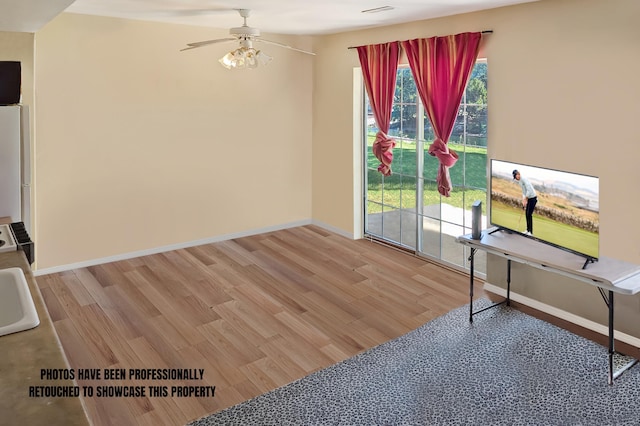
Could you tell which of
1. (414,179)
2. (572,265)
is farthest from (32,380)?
(414,179)

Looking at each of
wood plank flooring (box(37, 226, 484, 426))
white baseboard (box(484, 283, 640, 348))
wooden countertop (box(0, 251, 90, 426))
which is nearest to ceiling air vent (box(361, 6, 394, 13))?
wood plank flooring (box(37, 226, 484, 426))

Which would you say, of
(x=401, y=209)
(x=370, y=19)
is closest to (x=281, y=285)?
(x=401, y=209)

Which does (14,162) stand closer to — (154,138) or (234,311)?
(234,311)

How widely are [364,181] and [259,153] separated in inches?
52.0

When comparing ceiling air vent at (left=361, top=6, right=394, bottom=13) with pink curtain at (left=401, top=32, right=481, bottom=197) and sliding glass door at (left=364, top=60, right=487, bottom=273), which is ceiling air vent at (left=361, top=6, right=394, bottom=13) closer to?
pink curtain at (left=401, top=32, right=481, bottom=197)

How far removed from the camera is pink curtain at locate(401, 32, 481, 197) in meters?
4.25

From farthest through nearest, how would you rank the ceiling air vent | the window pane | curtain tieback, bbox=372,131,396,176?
1. the window pane
2. curtain tieback, bbox=372,131,396,176
3. the ceiling air vent

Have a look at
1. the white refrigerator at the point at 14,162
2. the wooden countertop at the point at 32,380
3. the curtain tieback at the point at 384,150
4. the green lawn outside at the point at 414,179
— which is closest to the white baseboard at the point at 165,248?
the green lawn outside at the point at 414,179

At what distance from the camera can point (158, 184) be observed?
17.6 ft

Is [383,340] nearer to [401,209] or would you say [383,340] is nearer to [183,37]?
[401,209]

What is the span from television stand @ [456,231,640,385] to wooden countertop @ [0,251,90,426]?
2790 millimetres

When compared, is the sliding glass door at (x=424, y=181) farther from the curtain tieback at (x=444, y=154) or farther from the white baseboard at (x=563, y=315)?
the white baseboard at (x=563, y=315)

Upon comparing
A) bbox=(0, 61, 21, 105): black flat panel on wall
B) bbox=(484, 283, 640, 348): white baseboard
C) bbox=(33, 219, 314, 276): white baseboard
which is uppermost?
bbox=(0, 61, 21, 105): black flat panel on wall

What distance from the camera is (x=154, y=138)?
5.23 m
